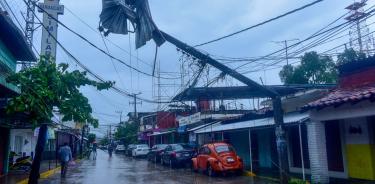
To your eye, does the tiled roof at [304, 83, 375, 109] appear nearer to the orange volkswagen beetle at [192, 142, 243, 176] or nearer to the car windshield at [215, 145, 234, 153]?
the orange volkswagen beetle at [192, 142, 243, 176]

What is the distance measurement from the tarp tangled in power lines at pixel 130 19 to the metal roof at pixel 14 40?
4211 mm

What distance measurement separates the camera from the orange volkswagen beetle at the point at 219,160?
19812 millimetres

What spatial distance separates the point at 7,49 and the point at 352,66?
15544mm

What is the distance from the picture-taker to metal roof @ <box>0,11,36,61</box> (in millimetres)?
15422

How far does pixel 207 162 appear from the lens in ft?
69.1

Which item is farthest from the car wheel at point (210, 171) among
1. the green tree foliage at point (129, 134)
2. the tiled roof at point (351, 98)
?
the green tree foliage at point (129, 134)

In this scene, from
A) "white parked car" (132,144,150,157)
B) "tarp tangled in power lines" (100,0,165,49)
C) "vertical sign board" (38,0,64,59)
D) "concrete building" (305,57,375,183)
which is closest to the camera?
"tarp tangled in power lines" (100,0,165,49)

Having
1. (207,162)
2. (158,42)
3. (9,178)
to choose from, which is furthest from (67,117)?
(207,162)

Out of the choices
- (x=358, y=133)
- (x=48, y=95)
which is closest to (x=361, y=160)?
(x=358, y=133)

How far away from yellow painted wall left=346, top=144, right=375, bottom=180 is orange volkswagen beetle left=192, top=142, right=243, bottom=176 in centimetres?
578

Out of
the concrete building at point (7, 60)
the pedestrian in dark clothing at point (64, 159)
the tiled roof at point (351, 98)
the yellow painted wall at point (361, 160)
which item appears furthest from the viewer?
the pedestrian in dark clothing at point (64, 159)

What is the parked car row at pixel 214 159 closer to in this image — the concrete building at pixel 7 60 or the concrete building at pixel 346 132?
the concrete building at pixel 346 132

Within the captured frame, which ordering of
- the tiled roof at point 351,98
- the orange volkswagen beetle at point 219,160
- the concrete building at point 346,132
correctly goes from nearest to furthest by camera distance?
the tiled roof at point 351,98, the concrete building at point 346,132, the orange volkswagen beetle at point 219,160

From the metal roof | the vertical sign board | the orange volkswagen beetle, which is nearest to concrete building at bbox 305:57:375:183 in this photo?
the orange volkswagen beetle
